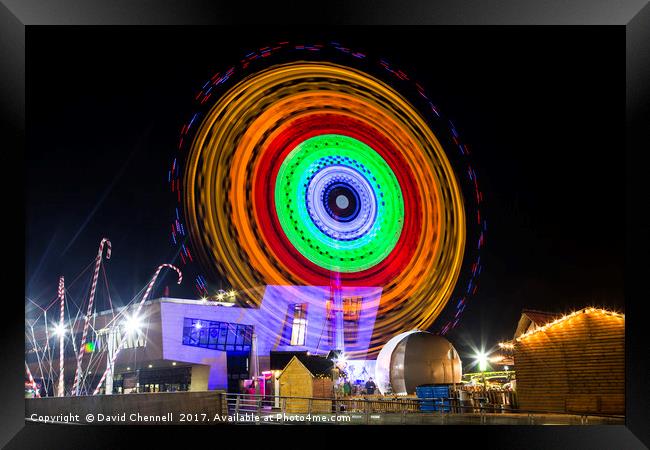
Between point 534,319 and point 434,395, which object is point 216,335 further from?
point 534,319

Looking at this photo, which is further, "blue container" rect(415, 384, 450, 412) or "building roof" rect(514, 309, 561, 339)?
"building roof" rect(514, 309, 561, 339)

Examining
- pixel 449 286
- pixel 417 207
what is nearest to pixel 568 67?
pixel 417 207

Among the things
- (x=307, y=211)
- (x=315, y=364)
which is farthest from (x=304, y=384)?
(x=307, y=211)

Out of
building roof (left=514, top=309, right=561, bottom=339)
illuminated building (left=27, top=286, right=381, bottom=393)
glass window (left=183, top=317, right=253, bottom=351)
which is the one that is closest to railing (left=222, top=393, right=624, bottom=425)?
building roof (left=514, top=309, right=561, bottom=339)

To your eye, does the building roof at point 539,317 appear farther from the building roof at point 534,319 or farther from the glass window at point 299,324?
the glass window at point 299,324

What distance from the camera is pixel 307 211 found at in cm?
2369

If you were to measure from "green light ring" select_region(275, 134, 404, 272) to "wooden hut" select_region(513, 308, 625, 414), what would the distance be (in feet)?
29.0

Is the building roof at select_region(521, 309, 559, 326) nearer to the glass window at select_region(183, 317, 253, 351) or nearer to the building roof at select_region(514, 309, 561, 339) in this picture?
the building roof at select_region(514, 309, 561, 339)

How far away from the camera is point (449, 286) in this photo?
23.2 metres

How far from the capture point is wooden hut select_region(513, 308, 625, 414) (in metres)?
13.3

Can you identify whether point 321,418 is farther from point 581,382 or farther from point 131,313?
point 131,313

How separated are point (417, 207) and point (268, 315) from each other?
7798mm
